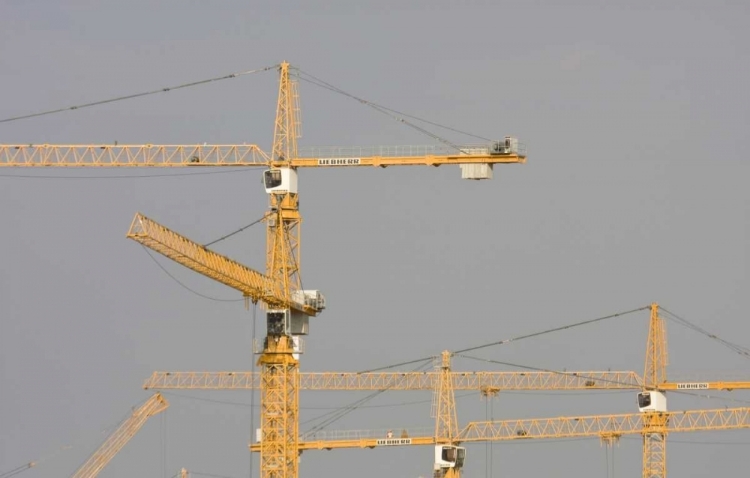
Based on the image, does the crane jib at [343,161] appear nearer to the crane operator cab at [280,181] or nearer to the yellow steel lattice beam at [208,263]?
the crane operator cab at [280,181]

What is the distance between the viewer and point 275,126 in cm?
16700

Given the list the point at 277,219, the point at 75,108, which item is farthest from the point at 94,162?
the point at 277,219

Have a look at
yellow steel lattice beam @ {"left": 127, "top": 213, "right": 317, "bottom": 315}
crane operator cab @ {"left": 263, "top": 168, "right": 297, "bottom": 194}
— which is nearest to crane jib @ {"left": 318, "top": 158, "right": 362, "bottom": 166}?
crane operator cab @ {"left": 263, "top": 168, "right": 297, "bottom": 194}

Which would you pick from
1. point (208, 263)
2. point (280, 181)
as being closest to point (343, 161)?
point (280, 181)

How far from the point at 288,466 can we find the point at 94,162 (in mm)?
26533

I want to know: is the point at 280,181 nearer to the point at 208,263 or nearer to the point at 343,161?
the point at 343,161

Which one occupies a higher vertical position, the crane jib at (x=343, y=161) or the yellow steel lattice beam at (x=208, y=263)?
the crane jib at (x=343, y=161)

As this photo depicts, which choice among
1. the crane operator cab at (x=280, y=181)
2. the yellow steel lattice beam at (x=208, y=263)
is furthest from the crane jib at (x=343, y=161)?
the yellow steel lattice beam at (x=208, y=263)

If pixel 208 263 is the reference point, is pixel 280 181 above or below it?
above

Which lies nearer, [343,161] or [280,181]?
[280,181]

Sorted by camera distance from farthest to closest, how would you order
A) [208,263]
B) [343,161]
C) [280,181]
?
[343,161]
[280,181]
[208,263]

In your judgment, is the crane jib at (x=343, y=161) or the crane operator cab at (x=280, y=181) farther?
the crane jib at (x=343, y=161)

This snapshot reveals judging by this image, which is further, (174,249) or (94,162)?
(94,162)

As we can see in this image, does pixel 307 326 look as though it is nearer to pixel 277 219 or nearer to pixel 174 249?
pixel 277 219
